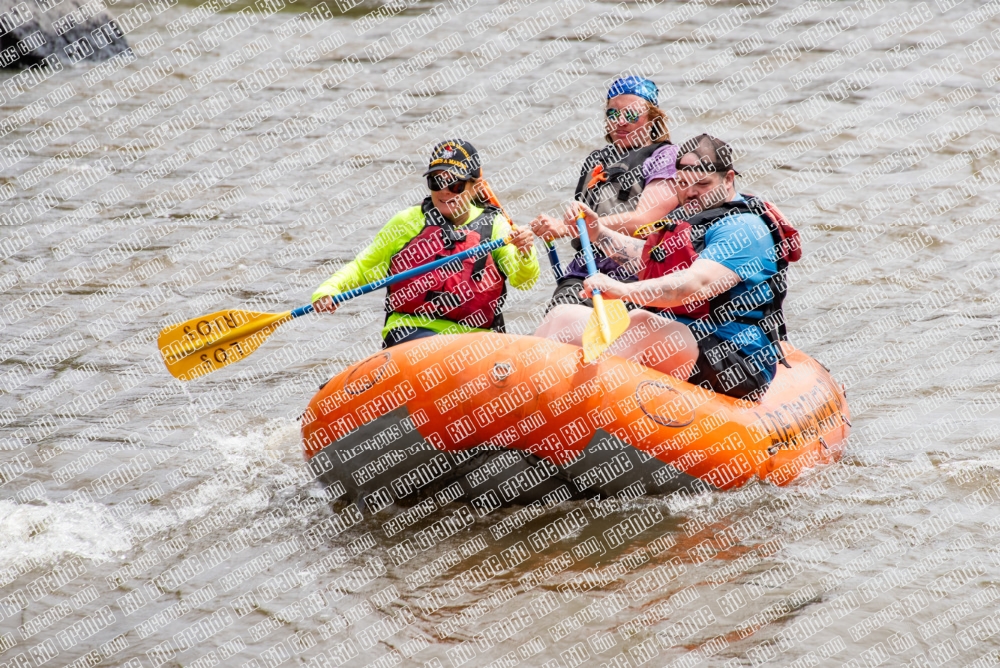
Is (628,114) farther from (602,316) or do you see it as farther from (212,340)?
Answer: (212,340)

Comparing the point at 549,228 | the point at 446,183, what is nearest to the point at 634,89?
the point at 549,228

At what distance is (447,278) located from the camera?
198 inches

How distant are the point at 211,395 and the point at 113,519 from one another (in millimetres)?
1483

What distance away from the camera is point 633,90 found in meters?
5.34

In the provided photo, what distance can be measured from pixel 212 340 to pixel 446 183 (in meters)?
1.25

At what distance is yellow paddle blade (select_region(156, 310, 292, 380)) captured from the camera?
205 inches

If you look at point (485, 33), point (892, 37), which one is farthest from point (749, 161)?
point (485, 33)

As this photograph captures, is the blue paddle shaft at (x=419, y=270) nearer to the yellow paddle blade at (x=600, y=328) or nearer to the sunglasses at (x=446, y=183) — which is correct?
the sunglasses at (x=446, y=183)

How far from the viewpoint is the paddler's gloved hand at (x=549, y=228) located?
16.2ft

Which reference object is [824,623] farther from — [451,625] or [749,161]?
[749,161]

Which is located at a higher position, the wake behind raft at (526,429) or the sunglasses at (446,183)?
the sunglasses at (446,183)

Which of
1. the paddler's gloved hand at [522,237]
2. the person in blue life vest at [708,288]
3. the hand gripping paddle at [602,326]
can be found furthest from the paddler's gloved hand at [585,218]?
the hand gripping paddle at [602,326]

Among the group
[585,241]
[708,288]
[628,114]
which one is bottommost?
[708,288]

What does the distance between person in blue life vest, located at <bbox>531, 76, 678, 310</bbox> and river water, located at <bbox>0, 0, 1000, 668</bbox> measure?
3.98 ft
